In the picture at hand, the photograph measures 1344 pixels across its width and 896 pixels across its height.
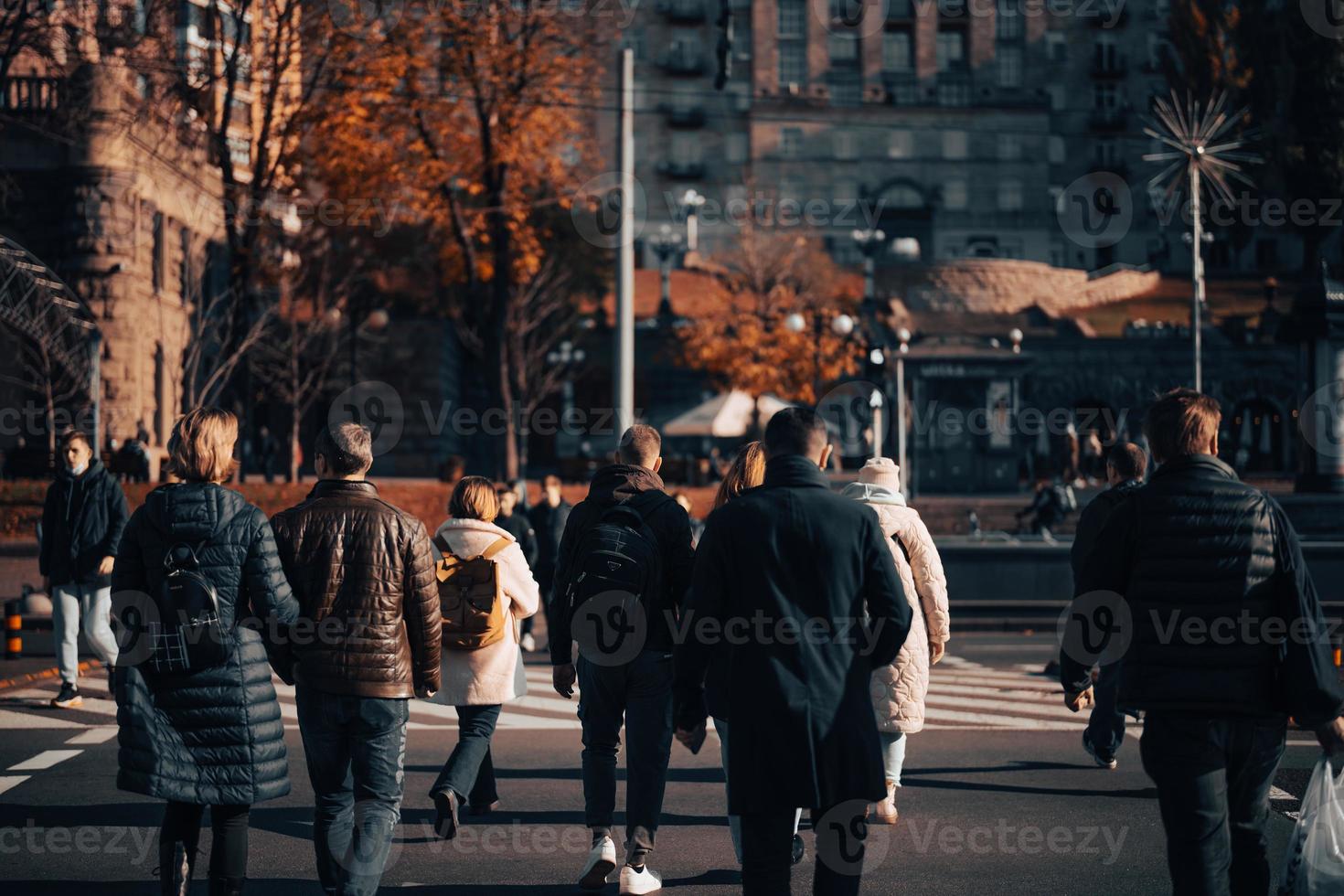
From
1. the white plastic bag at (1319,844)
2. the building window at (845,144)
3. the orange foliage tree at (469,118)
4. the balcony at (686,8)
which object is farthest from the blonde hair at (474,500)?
the balcony at (686,8)

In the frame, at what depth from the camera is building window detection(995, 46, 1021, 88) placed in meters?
85.2

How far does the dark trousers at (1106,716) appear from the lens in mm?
8297

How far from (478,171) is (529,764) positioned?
785 inches

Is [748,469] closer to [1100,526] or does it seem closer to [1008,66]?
[1100,526]

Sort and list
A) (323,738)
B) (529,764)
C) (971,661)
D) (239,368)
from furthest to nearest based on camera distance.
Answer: (239,368) → (971,661) → (529,764) → (323,738)

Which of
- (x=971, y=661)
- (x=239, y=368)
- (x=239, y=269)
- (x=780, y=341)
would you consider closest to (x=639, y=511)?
(x=971, y=661)

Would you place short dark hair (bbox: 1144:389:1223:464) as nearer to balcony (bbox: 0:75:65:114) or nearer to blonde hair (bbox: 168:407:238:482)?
blonde hair (bbox: 168:407:238:482)

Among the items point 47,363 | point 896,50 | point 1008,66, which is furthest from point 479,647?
point 1008,66

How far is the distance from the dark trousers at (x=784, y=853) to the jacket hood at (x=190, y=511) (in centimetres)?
223

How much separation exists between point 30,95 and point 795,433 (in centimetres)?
3198

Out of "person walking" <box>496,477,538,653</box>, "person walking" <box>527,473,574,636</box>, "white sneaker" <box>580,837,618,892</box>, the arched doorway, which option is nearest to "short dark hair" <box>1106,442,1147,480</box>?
"white sneaker" <box>580,837,618,892</box>

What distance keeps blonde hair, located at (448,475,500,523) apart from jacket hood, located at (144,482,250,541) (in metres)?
2.27

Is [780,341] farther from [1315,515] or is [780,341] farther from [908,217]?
[908,217]

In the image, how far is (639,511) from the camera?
6965 millimetres
